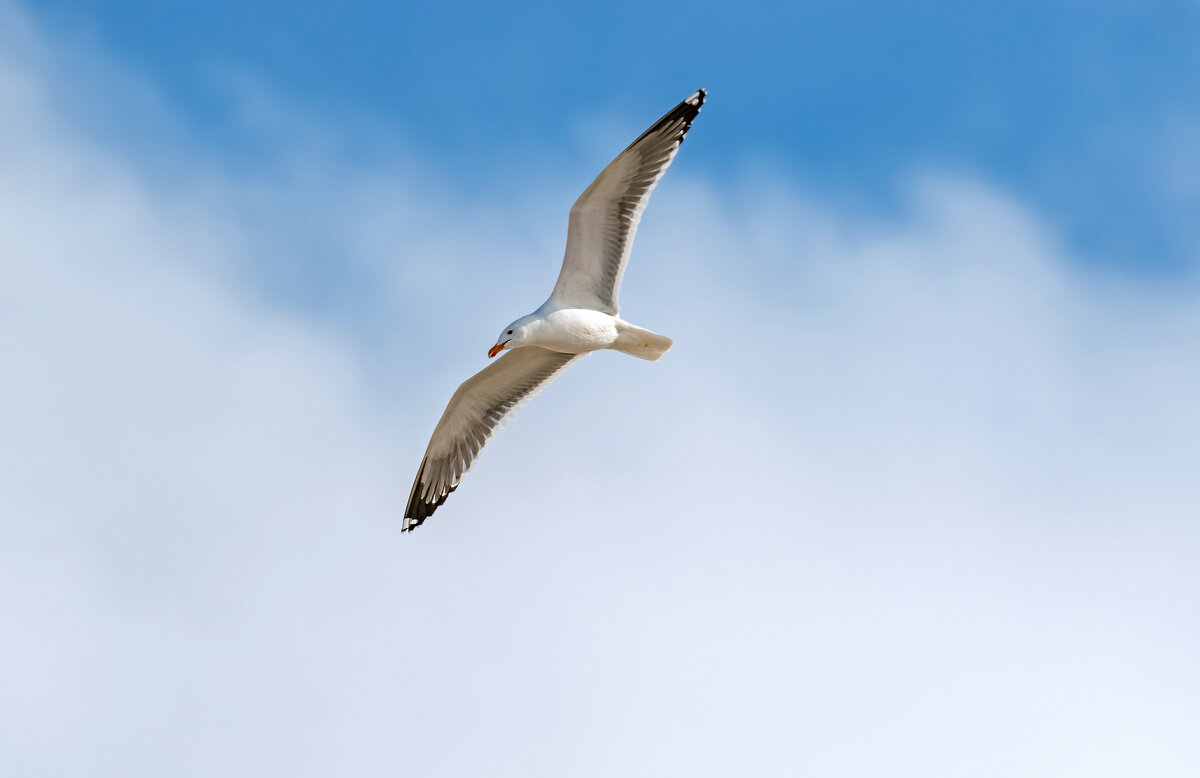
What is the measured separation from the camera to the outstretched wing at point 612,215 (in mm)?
13117

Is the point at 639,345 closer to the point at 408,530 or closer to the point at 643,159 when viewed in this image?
the point at 643,159

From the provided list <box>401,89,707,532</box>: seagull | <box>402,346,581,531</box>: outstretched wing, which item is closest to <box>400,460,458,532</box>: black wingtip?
<box>402,346,581,531</box>: outstretched wing

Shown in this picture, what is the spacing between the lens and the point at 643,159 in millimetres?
13195

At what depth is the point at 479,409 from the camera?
583 inches

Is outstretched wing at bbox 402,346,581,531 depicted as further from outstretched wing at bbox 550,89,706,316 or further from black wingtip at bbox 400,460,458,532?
outstretched wing at bbox 550,89,706,316

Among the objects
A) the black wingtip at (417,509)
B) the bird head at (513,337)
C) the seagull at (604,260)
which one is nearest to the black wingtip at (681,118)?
the seagull at (604,260)

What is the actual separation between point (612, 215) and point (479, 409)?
8.80 ft

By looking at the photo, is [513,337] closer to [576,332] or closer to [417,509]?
[576,332]

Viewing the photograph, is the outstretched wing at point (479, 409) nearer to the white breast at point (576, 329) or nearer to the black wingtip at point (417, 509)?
the black wingtip at point (417, 509)

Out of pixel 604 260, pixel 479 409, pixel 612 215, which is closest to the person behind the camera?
pixel 612 215

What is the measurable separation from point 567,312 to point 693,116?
209cm

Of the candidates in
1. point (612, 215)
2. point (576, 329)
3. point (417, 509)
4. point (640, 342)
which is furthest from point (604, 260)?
point (417, 509)

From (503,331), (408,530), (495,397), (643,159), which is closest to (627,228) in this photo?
(643,159)

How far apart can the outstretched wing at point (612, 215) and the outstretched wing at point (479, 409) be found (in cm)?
106
